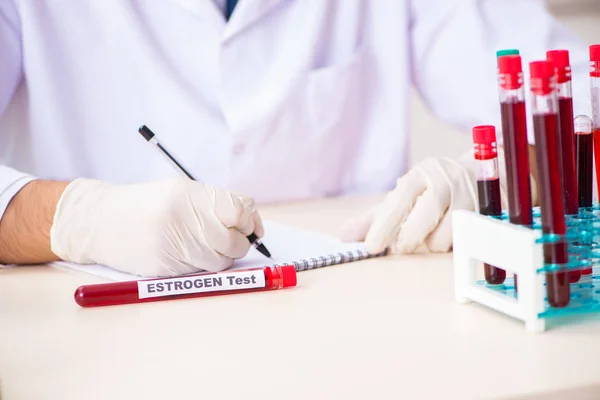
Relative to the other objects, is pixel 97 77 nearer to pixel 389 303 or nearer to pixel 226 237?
pixel 226 237

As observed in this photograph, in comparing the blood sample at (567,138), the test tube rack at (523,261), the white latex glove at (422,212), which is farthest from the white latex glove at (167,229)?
the blood sample at (567,138)

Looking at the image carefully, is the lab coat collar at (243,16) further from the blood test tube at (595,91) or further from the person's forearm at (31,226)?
the blood test tube at (595,91)

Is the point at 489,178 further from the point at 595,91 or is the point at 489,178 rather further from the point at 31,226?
the point at 31,226

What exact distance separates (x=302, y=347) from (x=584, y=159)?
45 cm

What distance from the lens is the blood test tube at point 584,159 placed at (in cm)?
98

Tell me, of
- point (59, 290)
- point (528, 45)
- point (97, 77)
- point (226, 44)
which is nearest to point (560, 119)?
point (59, 290)

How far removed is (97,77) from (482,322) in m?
1.32

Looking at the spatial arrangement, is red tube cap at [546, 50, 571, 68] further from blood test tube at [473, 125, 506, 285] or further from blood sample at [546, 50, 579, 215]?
blood test tube at [473, 125, 506, 285]

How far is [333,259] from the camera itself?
47.0 inches

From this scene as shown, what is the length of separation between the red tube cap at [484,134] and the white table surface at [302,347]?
21cm

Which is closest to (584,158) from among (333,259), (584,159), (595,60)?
(584,159)

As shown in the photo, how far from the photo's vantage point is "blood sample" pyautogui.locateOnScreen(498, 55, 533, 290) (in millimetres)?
845

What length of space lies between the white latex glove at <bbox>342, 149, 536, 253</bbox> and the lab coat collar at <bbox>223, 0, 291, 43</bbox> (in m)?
0.74

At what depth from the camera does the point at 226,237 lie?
1.15 metres
